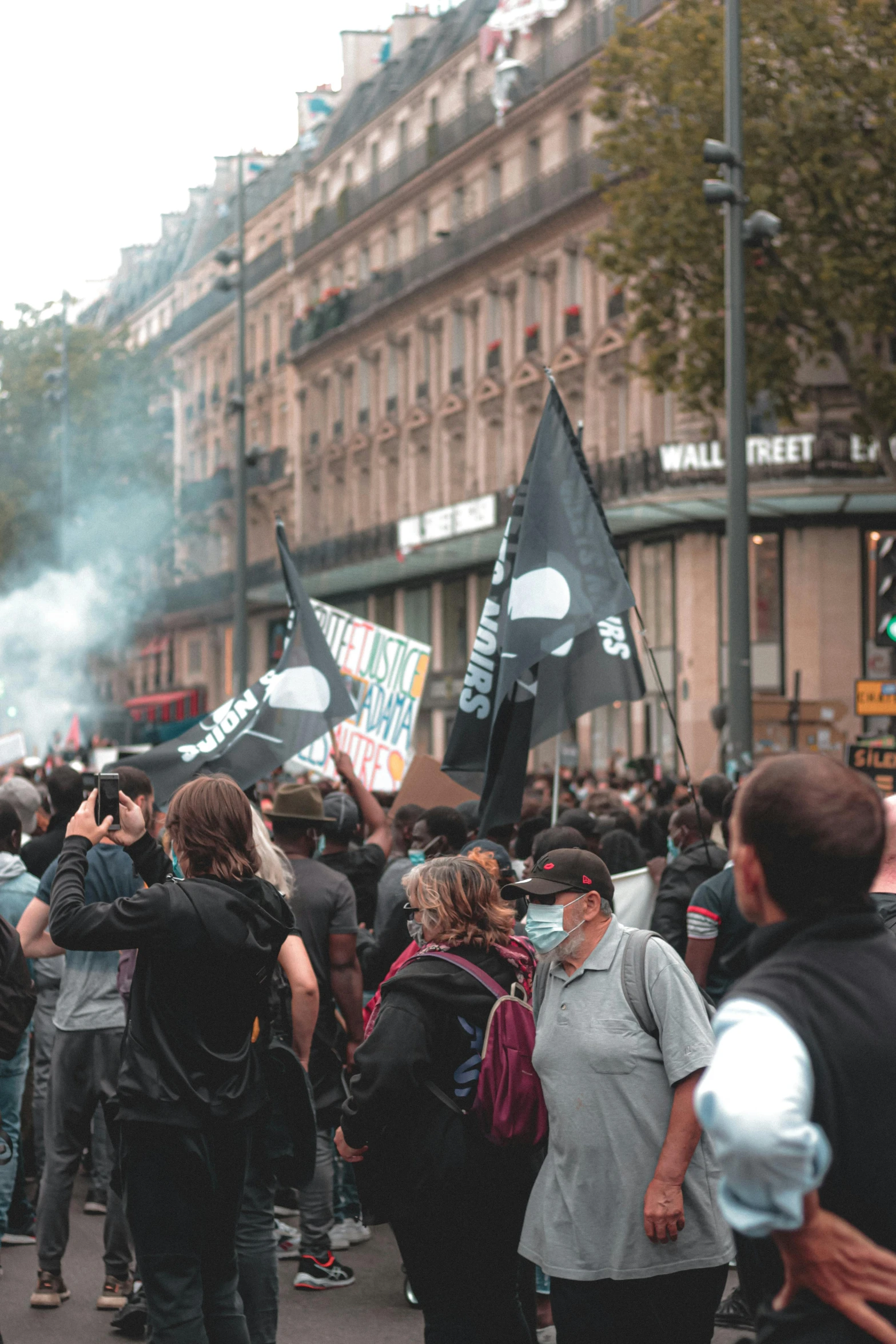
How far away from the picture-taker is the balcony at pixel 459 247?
1564 inches

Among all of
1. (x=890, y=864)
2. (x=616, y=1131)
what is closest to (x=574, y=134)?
(x=890, y=864)

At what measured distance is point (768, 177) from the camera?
2317cm

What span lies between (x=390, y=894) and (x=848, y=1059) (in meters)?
4.79

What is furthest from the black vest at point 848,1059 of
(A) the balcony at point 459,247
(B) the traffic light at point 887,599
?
(A) the balcony at point 459,247

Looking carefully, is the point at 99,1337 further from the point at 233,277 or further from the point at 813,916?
the point at 233,277

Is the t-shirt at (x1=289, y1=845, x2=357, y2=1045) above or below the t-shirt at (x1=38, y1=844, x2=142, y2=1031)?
above

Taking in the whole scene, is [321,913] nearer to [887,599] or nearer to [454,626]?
[887,599]

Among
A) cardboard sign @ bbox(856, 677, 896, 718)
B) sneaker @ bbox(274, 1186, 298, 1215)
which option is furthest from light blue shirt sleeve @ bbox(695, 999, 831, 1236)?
cardboard sign @ bbox(856, 677, 896, 718)

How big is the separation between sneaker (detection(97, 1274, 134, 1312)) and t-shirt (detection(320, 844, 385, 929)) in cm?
236

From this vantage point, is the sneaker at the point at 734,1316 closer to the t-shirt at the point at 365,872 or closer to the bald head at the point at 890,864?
the bald head at the point at 890,864

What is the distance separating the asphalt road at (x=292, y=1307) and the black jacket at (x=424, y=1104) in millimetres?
2007

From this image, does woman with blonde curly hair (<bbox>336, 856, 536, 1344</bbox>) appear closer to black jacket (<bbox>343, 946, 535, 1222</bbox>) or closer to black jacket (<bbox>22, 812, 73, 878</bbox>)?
black jacket (<bbox>343, 946, 535, 1222</bbox>)

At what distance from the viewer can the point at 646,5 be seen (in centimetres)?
3612

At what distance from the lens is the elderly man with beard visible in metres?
4.24
